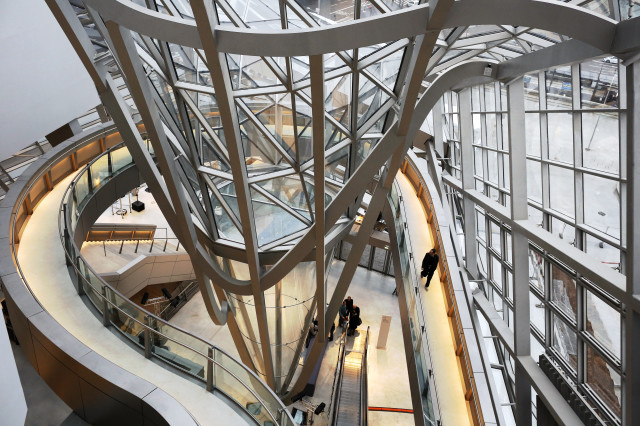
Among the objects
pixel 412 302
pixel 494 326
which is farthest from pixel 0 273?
pixel 494 326

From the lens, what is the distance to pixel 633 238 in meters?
9.11

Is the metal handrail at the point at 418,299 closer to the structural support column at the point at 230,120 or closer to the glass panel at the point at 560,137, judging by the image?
the structural support column at the point at 230,120

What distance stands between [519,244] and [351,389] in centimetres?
1023

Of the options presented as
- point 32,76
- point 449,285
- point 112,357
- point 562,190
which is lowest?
point 449,285

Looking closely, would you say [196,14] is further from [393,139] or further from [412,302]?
[412,302]

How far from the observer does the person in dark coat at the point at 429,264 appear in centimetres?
1826

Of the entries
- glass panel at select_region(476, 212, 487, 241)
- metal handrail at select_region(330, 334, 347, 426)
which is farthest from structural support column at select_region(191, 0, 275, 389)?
glass panel at select_region(476, 212, 487, 241)

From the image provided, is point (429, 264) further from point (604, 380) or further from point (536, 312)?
point (604, 380)

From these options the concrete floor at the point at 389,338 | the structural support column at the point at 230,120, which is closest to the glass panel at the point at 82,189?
the structural support column at the point at 230,120

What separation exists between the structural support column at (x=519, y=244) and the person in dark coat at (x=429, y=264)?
3219mm

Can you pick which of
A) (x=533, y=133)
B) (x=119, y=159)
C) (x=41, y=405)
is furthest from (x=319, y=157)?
(x=41, y=405)

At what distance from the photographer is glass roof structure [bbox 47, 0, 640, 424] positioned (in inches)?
352

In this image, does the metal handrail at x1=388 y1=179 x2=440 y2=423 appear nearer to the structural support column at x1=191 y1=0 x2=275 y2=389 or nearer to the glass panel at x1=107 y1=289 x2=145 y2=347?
the structural support column at x1=191 y1=0 x2=275 y2=389

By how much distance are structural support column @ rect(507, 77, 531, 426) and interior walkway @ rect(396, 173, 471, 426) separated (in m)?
2.16
